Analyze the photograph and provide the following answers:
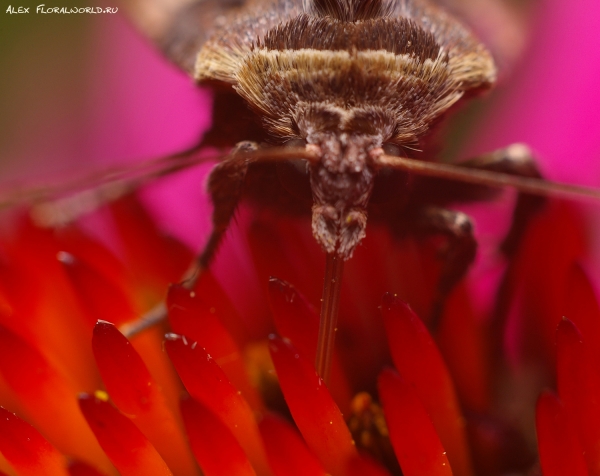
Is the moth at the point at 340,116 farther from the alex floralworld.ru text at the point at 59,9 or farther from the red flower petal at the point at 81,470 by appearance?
the alex floralworld.ru text at the point at 59,9

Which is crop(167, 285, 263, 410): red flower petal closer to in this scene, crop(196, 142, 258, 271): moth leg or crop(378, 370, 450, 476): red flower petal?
crop(196, 142, 258, 271): moth leg

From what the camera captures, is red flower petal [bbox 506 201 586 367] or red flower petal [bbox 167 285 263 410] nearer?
red flower petal [bbox 167 285 263 410]

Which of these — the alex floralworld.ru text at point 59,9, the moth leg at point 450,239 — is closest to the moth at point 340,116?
the moth leg at point 450,239

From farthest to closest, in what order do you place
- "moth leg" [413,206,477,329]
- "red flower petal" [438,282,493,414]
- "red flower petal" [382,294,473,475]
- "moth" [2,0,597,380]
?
"red flower petal" [438,282,493,414], "moth leg" [413,206,477,329], "red flower petal" [382,294,473,475], "moth" [2,0,597,380]

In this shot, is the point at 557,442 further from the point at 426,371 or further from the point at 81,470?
the point at 81,470

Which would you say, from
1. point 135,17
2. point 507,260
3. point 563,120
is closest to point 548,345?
point 507,260

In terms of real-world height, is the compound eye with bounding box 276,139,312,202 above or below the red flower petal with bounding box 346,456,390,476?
above

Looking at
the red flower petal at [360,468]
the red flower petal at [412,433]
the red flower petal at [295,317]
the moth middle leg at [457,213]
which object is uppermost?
the moth middle leg at [457,213]

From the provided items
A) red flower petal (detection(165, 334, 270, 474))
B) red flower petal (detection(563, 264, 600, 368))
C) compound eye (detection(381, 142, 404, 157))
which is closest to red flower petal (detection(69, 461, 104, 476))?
red flower petal (detection(165, 334, 270, 474))
